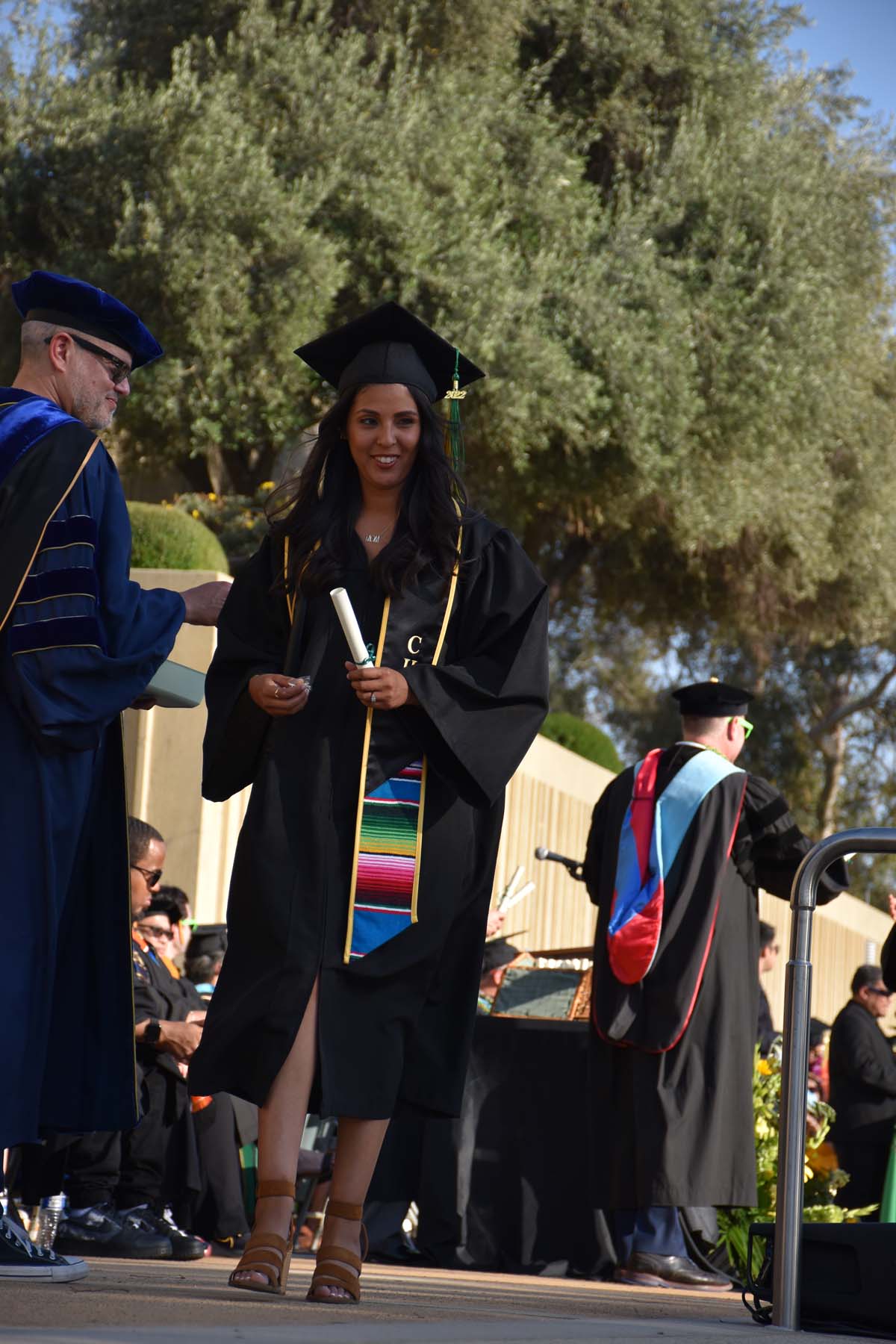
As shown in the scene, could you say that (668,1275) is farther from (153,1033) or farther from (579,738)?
(579,738)

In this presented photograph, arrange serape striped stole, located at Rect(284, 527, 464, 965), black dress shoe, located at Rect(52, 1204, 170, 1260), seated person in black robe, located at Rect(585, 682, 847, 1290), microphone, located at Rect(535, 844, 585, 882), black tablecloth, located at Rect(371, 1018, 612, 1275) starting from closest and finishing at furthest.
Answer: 1. serape striped stole, located at Rect(284, 527, 464, 965)
2. black dress shoe, located at Rect(52, 1204, 170, 1260)
3. seated person in black robe, located at Rect(585, 682, 847, 1290)
4. black tablecloth, located at Rect(371, 1018, 612, 1275)
5. microphone, located at Rect(535, 844, 585, 882)

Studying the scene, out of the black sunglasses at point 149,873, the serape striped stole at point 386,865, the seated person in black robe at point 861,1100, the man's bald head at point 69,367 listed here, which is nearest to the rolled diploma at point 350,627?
the serape striped stole at point 386,865

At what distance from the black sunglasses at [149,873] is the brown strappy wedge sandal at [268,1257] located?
2911mm

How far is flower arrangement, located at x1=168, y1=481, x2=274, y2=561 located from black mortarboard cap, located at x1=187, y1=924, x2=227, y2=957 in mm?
7902

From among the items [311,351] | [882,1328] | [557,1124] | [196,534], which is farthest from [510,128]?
[882,1328]

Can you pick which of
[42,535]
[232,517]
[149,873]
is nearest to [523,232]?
[232,517]

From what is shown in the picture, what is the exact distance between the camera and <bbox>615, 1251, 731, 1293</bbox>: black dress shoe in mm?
5969

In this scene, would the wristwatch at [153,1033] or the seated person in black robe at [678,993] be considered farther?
the wristwatch at [153,1033]

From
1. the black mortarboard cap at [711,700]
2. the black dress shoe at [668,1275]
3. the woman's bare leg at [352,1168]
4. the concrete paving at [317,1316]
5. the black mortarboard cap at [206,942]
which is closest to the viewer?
the concrete paving at [317,1316]

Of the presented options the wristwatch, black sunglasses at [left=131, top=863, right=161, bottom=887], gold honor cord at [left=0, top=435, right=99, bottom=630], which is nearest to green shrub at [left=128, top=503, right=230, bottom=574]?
black sunglasses at [left=131, top=863, right=161, bottom=887]

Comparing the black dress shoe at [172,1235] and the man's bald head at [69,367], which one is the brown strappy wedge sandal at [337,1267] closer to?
the man's bald head at [69,367]

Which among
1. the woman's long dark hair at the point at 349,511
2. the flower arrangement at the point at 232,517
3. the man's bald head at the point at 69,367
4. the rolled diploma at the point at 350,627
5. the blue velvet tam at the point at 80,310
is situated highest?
the flower arrangement at the point at 232,517

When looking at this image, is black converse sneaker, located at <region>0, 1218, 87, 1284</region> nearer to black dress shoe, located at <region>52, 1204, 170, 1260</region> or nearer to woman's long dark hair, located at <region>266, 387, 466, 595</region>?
woman's long dark hair, located at <region>266, 387, 466, 595</region>

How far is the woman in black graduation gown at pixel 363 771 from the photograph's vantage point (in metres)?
3.56
